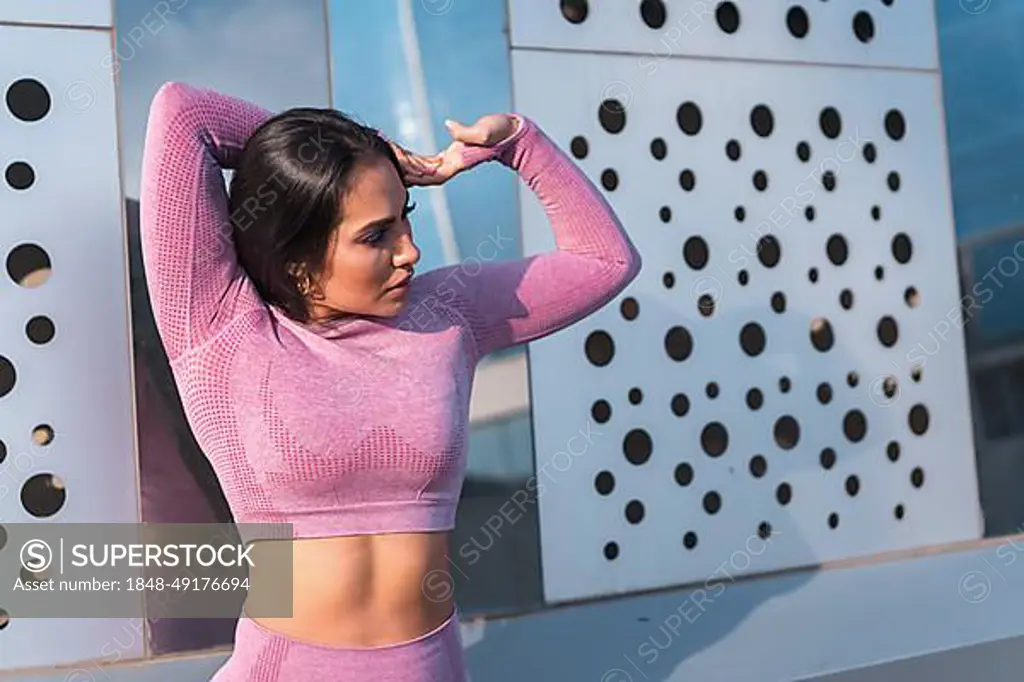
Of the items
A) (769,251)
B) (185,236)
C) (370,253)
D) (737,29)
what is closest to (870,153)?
(769,251)

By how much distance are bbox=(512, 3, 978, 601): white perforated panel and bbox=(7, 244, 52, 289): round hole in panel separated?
1.50 meters

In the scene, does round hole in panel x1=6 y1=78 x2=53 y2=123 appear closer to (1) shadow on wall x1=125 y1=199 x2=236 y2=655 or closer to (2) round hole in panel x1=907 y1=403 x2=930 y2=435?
(1) shadow on wall x1=125 y1=199 x2=236 y2=655

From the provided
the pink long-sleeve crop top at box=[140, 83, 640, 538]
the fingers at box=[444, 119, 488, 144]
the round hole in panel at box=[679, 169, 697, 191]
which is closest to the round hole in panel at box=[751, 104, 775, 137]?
the round hole in panel at box=[679, 169, 697, 191]

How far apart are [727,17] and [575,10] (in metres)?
0.67

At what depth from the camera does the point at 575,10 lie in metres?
4.25

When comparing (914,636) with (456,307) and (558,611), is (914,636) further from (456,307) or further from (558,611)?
(456,307)

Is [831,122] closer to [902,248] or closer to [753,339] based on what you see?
[902,248]

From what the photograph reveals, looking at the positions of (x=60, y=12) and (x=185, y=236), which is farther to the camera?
(x=60, y=12)

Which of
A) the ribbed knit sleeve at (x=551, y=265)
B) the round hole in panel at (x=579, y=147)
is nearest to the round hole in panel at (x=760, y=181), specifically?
the round hole in panel at (x=579, y=147)

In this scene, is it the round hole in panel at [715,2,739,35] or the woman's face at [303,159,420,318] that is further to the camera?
the round hole in panel at [715,2,739,35]

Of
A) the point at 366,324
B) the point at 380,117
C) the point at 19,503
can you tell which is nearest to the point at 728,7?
the point at 380,117

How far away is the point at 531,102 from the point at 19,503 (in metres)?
2.01

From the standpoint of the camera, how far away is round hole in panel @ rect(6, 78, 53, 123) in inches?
134

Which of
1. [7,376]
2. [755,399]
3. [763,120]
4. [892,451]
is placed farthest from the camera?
[892,451]
